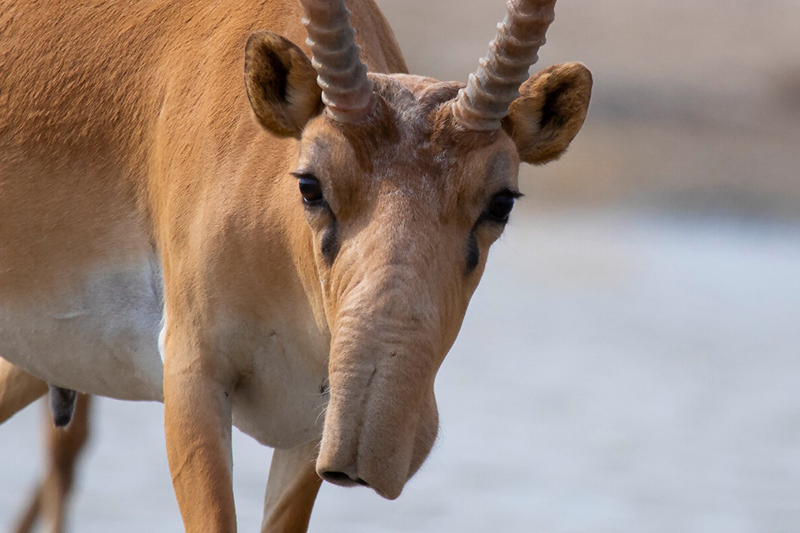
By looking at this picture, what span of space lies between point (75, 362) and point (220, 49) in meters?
1.33

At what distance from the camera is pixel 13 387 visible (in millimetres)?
6801

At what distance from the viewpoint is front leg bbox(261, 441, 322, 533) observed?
5.68 metres

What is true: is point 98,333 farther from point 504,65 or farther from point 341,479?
point 504,65

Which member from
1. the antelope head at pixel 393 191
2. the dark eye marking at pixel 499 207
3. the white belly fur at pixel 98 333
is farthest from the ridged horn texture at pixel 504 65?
the white belly fur at pixel 98 333

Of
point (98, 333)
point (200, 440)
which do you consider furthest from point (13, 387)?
point (200, 440)

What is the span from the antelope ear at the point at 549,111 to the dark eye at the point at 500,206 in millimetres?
266

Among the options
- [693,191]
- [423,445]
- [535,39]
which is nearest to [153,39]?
[535,39]

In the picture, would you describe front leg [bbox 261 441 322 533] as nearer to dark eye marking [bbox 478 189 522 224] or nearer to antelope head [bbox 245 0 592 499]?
antelope head [bbox 245 0 592 499]

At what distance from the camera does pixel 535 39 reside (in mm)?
4152

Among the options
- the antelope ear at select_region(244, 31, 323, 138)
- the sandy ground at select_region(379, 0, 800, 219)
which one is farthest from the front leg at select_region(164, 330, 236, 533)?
the sandy ground at select_region(379, 0, 800, 219)

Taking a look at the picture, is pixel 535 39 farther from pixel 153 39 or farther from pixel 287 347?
pixel 153 39

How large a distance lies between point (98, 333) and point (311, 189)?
1553 mm

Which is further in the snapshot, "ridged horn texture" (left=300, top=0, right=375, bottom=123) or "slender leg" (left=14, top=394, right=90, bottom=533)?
"slender leg" (left=14, top=394, right=90, bottom=533)

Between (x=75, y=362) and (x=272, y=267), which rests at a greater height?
(x=272, y=267)
